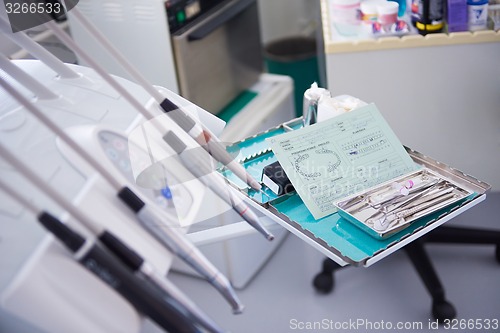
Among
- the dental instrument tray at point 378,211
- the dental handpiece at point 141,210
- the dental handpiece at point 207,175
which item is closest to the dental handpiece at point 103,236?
the dental handpiece at point 141,210

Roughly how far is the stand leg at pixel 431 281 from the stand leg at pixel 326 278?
9.5 inches

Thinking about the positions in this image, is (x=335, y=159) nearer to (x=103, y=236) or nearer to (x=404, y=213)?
(x=404, y=213)

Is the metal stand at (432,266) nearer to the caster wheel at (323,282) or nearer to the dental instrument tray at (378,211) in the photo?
the caster wheel at (323,282)

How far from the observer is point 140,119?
82 cm

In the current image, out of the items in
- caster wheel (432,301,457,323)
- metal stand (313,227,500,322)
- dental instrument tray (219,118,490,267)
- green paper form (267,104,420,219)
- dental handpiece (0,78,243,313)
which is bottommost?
caster wheel (432,301,457,323)

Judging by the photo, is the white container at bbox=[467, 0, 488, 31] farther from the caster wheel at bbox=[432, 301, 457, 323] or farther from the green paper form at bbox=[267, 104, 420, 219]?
the caster wheel at bbox=[432, 301, 457, 323]

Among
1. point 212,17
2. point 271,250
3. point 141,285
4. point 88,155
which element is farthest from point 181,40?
point 141,285

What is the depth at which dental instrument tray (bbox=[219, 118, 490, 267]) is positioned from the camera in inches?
36.5

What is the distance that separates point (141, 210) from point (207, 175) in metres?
0.19

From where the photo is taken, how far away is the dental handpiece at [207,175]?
0.85 meters

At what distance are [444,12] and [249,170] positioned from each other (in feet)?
2.44

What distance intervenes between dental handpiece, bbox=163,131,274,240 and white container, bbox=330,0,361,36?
81cm

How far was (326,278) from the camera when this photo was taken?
1.76m

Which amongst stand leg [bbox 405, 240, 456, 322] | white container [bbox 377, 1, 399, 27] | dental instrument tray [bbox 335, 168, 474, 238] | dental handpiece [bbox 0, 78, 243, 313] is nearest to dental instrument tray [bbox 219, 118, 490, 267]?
dental instrument tray [bbox 335, 168, 474, 238]
